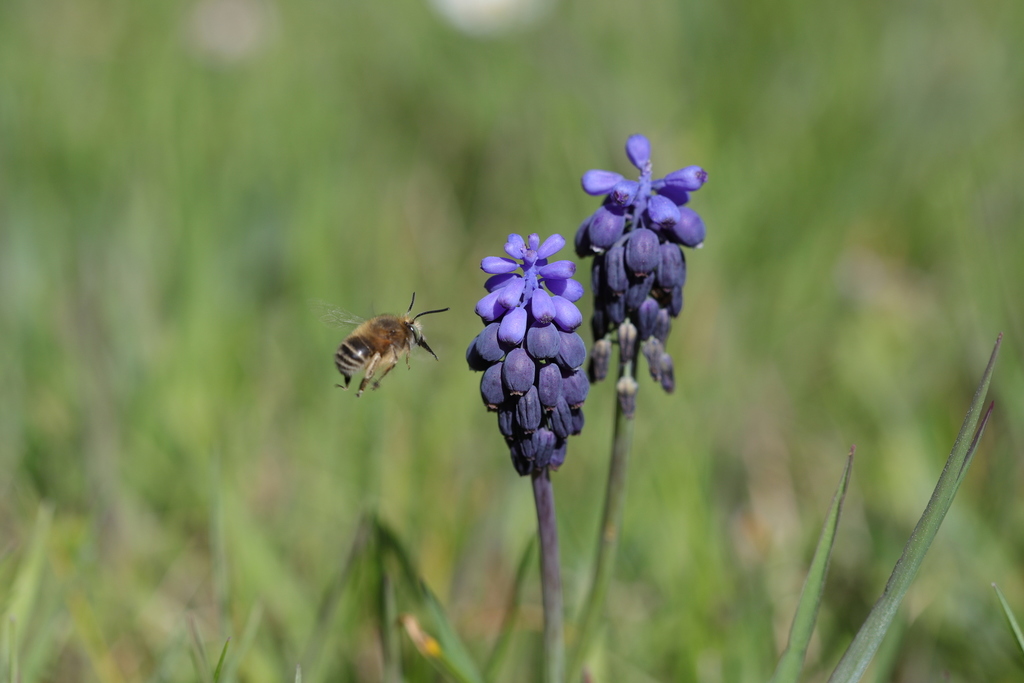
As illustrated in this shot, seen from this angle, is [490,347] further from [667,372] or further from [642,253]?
[667,372]

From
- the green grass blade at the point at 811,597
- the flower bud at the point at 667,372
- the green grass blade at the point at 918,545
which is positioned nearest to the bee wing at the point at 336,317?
the flower bud at the point at 667,372

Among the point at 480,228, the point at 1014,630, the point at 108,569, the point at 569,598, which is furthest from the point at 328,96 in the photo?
the point at 1014,630

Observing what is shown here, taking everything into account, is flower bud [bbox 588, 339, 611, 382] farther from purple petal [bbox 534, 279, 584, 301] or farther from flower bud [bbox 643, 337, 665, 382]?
purple petal [bbox 534, 279, 584, 301]

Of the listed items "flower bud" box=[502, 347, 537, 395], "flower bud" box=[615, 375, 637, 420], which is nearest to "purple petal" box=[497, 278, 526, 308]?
"flower bud" box=[502, 347, 537, 395]

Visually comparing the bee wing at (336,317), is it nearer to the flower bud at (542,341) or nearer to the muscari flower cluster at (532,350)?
the muscari flower cluster at (532,350)

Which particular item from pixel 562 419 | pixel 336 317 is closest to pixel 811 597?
pixel 562 419
